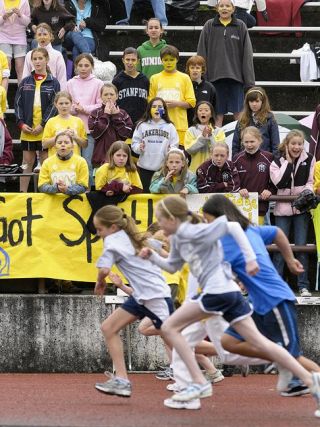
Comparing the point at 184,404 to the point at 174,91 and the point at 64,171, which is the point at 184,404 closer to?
the point at 64,171

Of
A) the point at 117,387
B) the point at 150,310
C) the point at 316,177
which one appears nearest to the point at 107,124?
the point at 316,177

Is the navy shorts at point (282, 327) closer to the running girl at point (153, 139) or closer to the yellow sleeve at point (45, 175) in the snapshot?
the yellow sleeve at point (45, 175)

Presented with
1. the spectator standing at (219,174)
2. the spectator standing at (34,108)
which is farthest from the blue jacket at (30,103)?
the spectator standing at (219,174)

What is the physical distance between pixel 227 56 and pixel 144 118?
95.1 inches

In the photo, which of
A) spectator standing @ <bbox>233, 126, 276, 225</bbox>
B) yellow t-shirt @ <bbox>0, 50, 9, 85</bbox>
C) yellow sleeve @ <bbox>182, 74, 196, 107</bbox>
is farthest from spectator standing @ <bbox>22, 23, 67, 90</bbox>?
spectator standing @ <bbox>233, 126, 276, 225</bbox>

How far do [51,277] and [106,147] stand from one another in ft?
6.30

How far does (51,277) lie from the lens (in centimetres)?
1323

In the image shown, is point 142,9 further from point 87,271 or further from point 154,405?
point 154,405

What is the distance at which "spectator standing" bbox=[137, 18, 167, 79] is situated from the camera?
52.2ft

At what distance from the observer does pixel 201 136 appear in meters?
14.0

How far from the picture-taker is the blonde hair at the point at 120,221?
32.8 ft

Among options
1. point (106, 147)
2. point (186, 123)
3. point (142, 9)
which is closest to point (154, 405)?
point (106, 147)

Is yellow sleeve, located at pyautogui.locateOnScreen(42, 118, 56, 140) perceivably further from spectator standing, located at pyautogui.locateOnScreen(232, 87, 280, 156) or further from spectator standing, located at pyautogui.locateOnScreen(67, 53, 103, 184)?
spectator standing, located at pyautogui.locateOnScreen(232, 87, 280, 156)

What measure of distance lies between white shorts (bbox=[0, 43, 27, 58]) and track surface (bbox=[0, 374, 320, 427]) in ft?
19.1
